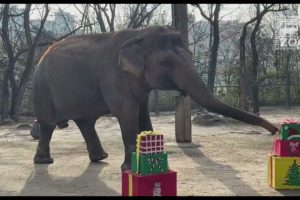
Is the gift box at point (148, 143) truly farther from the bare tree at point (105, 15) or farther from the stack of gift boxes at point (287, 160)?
the bare tree at point (105, 15)

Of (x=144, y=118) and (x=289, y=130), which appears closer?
(x=289, y=130)

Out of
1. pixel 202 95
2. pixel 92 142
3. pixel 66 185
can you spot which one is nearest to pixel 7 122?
pixel 92 142

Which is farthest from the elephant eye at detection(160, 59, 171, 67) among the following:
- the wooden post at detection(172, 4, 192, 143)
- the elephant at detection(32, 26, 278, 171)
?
the wooden post at detection(172, 4, 192, 143)

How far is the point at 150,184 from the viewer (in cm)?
437

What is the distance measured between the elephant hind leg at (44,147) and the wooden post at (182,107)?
3.05m

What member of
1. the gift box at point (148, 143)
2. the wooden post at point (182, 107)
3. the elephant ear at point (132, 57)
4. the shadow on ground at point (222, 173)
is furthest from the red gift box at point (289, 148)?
the wooden post at point (182, 107)

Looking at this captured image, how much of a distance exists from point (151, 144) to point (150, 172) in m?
0.24

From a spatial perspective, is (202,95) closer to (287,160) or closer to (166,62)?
(166,62)

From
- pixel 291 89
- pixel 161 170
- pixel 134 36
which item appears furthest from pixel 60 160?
pixel 291 89

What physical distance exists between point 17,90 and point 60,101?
11363 millimetres

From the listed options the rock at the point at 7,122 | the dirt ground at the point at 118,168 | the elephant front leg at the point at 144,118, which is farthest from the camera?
the rock at the point at 7,122

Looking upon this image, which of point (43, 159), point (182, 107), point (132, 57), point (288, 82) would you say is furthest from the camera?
point (288, 82)

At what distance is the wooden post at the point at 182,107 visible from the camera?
985 centimetres

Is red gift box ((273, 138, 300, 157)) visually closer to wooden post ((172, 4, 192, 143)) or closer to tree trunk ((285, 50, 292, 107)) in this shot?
wooden post ((172, 4, 192, 143))
